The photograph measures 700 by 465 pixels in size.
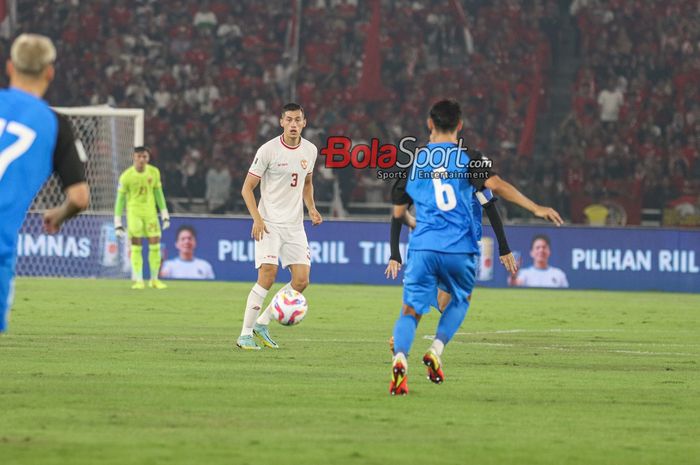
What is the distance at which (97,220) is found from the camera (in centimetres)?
2647

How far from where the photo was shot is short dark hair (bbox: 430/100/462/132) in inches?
357

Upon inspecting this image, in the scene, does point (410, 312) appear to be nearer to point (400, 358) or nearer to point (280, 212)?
point (400, 358)

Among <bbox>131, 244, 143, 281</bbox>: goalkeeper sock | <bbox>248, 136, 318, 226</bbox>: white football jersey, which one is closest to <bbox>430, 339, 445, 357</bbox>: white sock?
<bbox>248, 136, 318, 226</bbox>: white football jersey

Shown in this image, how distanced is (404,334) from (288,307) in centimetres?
368

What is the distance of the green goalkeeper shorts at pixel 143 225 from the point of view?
912 inches

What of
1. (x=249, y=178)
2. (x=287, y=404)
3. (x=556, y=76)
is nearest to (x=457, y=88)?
(x=556, y=76)

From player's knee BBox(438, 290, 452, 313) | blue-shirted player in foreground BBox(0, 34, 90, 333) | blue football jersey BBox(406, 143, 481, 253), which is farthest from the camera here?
player's knee BBox(438, 290, 452, 313)

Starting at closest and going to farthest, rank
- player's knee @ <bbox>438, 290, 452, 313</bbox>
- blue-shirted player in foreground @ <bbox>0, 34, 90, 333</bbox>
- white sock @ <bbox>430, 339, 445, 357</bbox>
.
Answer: blue-shirted player in foreground @ <bbox>0, 34, 90, 333</bbox>
white sock @ <bbox>430, 339, 445, 357</bbox>
player's knee @ <bbox>438, 290, 452, 313</bbox>

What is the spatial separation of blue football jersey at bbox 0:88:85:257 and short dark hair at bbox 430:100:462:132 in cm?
324

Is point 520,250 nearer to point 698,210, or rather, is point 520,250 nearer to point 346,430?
point 698,210

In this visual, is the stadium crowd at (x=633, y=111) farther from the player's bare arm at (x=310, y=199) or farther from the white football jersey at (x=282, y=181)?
the white football jersey at (x=282, y=181)

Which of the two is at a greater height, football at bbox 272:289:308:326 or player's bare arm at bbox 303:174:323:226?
player's bare arm at bbox 303:174:323:226

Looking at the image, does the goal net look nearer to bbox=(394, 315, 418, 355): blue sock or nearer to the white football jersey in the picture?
the white football jersey

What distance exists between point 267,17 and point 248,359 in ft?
82.2
